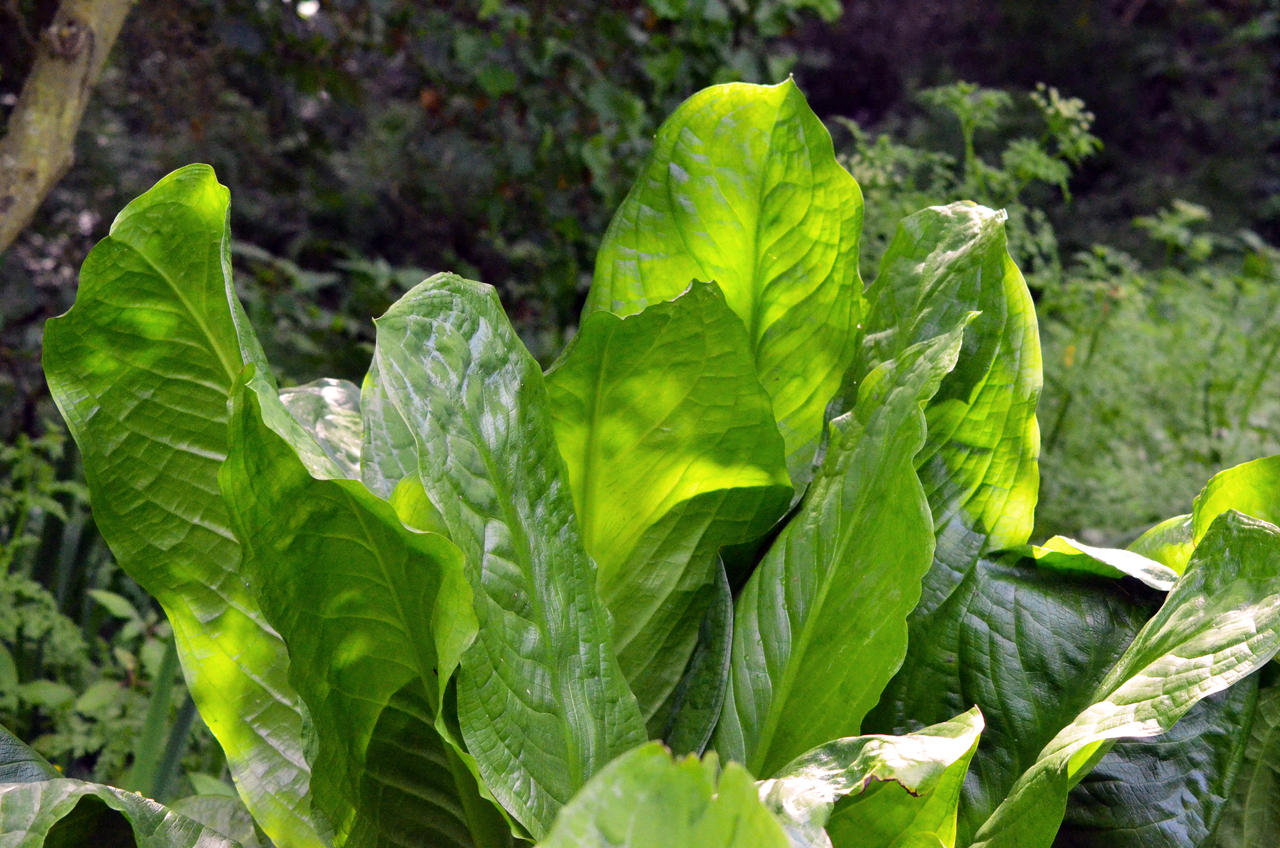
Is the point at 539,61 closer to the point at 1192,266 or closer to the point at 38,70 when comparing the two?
the point at 38,70

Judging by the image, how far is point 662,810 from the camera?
23 centimetres

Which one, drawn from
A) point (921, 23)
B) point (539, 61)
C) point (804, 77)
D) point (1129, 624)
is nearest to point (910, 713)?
point (1129, 624)

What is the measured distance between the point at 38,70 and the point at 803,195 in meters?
0.78

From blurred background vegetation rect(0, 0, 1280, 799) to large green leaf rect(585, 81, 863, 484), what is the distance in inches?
22.1

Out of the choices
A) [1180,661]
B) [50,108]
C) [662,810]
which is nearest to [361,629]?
[662,810]

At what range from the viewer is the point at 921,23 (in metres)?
4.61

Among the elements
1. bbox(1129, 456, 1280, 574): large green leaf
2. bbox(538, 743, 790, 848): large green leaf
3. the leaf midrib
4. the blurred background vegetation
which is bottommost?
the blurred background vegetation

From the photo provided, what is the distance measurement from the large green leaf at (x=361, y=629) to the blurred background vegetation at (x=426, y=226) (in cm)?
50

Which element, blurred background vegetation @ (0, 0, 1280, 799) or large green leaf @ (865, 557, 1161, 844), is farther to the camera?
blurred background vegetation @ (0, 0, 1280, 799)

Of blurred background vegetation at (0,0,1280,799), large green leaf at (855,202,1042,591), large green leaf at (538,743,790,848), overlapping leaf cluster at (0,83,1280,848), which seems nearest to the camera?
large green leaf at (538,743,790,848)

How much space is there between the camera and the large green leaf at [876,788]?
0.29 metres

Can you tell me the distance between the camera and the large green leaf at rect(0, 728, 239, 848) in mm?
312

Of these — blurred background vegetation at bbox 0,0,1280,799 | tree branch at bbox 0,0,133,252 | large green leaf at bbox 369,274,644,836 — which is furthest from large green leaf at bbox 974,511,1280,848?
tree branch at bbox 0,0,133,252

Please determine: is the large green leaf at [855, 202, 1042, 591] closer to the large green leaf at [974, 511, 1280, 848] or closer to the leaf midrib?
the large green leaf at [974, 511, 1280, 848]
